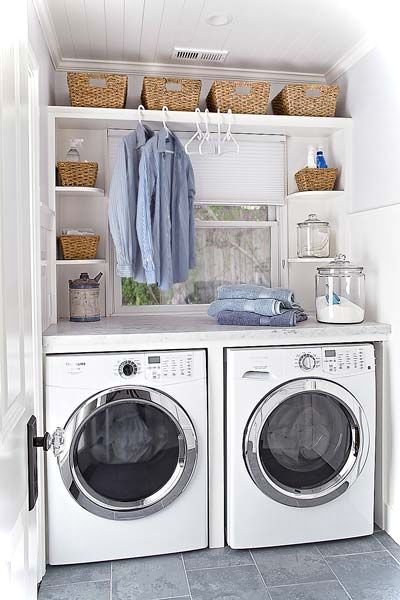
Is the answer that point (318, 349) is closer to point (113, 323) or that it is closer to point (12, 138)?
point (113, 323)

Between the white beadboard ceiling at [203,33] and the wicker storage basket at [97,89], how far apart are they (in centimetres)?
17

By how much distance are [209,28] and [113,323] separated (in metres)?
1.48

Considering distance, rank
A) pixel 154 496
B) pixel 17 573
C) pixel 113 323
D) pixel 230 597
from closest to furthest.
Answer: pixel 17 573 → pixel 230 597 → pixel 154 496 → pixel 113 323

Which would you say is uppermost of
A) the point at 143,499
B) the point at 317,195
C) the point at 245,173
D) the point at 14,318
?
the point at 245,173

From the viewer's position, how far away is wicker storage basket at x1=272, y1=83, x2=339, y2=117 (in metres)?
3.15

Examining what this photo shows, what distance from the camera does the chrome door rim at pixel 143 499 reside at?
2.46 m

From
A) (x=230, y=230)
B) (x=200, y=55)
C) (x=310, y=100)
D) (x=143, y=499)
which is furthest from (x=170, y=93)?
(x=143, y=499)

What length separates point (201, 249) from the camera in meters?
3.44

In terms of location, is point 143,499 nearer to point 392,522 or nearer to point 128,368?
point 128,368

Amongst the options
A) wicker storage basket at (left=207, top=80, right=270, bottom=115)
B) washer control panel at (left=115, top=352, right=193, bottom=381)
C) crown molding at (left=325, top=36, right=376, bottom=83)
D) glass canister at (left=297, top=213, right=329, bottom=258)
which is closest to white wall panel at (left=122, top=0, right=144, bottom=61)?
wicker storage basket at (left=207, top=80, right=270, bottom=115)

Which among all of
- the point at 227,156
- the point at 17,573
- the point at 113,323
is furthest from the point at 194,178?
the point at 17,573

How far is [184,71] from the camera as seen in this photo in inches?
130

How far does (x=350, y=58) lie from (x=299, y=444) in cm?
199

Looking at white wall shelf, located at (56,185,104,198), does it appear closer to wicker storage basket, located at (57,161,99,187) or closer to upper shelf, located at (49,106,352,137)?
wicker storage basket, located at (57,161,99,187)
